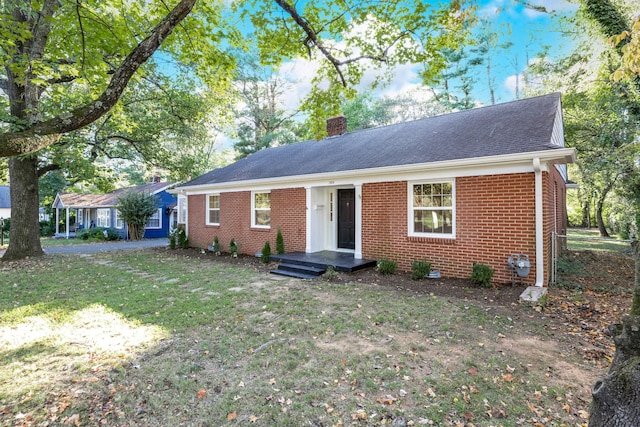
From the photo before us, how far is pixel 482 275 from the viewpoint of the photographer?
6.54 metres

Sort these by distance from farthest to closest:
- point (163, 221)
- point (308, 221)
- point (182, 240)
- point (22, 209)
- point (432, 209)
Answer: point (163, 221) < point (182, 240) < point (22, 209) < point (308, 221) < point (432, 209)

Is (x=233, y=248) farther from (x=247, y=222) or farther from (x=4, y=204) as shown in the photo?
(x=4, y=204)

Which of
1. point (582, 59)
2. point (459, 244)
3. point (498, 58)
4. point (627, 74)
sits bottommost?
point (459, 244)

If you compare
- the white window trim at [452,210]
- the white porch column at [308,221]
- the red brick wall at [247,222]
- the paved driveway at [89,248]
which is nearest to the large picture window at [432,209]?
the white window trim at [452,210]

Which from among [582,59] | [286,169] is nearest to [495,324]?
[286,169]

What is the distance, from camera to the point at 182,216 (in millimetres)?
15156

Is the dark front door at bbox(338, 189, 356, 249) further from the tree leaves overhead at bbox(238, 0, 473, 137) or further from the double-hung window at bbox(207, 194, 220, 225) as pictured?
the double-hung window at bbox(207, 194, 220, 225)

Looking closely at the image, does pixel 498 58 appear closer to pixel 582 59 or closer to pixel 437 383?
pixel 582 59

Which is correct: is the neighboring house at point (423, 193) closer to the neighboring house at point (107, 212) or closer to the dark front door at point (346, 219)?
the dark front door at point (346, 219)

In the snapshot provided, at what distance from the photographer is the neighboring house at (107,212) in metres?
23.1

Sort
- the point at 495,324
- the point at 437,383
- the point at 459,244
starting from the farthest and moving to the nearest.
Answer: the point at 459,244 → the point at 495,324 → the point at 437,383

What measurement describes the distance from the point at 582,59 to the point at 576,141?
12.1 feet

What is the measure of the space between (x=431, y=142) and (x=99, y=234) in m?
22.2

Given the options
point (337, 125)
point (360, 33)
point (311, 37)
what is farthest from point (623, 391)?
point (337, 125)
